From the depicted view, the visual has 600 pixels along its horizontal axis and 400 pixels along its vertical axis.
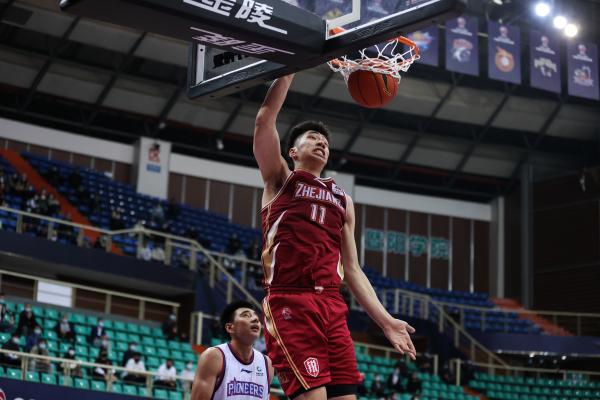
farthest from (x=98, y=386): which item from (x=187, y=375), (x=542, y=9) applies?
(x=542, y=9)

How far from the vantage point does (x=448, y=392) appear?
72.7 ft

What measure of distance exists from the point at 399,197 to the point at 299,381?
2717 centimetres

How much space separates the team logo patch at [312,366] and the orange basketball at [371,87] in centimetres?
179

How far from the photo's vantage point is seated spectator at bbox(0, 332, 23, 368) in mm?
15344

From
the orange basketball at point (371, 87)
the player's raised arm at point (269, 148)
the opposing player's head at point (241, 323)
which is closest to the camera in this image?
the player's raised arm at point (269, 148)

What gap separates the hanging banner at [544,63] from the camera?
87.2ft

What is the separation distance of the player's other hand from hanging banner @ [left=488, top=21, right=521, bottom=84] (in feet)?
71.7

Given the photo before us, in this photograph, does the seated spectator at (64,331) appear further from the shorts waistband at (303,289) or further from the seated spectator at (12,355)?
the shorts waistband at (303,289)

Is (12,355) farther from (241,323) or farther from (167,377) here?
(241,323)

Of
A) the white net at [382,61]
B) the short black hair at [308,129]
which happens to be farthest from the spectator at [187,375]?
the short black hair at [308,129]

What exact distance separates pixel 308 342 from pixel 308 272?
0.36m

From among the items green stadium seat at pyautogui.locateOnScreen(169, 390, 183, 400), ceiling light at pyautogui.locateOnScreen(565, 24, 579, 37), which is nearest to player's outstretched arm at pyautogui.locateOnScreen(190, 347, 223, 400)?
green stadium seat at pyautogui.locateOnScreen(169, 390, 183, 400)

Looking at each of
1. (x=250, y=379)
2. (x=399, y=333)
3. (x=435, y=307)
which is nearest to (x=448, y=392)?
(x=435, y=307)

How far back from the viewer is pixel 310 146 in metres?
5.10
